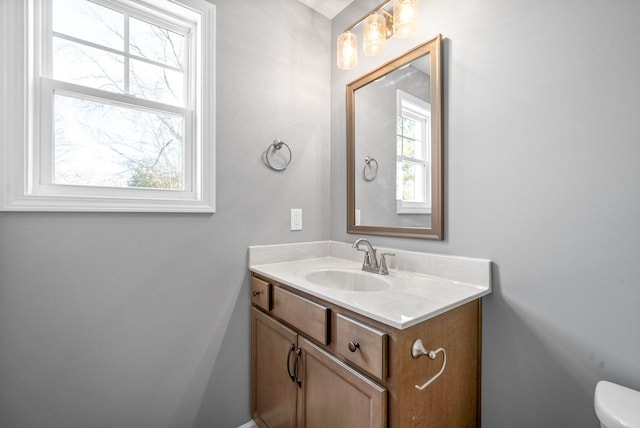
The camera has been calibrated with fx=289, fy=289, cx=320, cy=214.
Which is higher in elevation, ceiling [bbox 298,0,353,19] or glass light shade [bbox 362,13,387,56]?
ceiling [bbox 298,0,353,19]

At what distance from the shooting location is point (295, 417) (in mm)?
1189

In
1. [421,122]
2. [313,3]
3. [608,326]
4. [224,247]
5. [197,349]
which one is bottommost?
[197,349]

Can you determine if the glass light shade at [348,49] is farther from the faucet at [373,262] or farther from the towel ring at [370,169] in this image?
the faucet at [373,262]

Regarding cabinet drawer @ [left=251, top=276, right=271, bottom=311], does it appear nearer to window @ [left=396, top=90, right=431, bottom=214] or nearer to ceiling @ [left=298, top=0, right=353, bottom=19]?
window @ [left=396, top=90, right=431, bottom=214]

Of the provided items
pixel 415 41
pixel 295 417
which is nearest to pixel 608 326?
pixel 295 417

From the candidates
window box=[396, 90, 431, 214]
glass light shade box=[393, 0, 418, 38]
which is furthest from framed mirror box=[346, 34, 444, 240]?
glass light shade box=[393, 0, 418, 38]

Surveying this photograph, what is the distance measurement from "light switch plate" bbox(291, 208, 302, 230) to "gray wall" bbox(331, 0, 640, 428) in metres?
0.81

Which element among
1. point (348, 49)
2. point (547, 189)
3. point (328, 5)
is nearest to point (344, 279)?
point (547, 189)

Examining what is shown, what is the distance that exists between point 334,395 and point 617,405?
0.77m

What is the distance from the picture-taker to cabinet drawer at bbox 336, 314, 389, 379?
0.82 meters

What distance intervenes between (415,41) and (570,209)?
1.00m

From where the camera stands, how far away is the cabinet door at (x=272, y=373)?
1224 mm

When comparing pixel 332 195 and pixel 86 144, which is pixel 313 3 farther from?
pixel 86 144

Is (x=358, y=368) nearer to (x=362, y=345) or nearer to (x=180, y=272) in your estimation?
(x=362, y=345)
